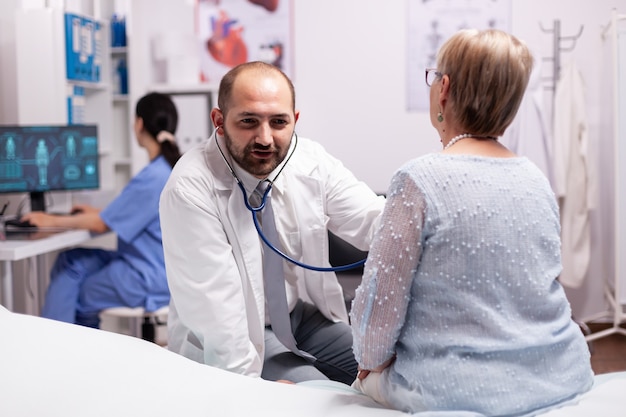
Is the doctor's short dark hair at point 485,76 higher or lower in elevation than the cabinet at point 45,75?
lower

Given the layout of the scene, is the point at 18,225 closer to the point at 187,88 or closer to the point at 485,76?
the point at 187,88

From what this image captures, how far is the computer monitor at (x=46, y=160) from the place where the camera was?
3166 mm

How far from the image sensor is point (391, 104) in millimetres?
4160

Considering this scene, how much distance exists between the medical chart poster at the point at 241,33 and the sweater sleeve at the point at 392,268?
10.4 ft

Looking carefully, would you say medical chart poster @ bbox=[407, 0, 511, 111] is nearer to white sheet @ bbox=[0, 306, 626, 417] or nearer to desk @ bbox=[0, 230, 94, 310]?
desk @ bbox=[0, 230, 94, 310]

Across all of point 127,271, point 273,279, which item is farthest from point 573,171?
point 273,279

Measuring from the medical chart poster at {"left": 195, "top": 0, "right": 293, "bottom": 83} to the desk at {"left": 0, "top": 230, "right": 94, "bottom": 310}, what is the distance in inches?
67.5

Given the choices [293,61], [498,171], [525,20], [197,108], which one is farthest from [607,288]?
[498,171]

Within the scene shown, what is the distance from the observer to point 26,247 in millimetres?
2645

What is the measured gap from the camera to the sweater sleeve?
1129mm

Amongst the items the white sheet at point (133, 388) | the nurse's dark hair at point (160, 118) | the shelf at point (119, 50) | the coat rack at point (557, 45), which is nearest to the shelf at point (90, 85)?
the shelf at point (119, 50)

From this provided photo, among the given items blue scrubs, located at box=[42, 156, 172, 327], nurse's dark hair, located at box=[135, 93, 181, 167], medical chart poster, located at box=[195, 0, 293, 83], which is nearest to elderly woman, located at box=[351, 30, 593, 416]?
blue scrubs, located at box=[42, 156, 172, 327]

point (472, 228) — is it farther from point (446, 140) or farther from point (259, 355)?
point (259, 355)

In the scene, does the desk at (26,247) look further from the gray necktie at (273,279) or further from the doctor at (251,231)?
the gray necktie at (273,279)
